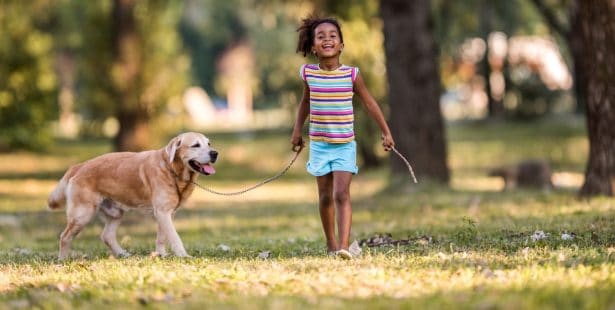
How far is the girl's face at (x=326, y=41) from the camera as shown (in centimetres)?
849

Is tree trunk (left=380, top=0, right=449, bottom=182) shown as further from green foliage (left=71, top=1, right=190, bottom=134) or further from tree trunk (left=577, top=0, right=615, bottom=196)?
green foliage (left=71, top=1, right=190, bottom=134)

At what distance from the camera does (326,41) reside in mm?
8500

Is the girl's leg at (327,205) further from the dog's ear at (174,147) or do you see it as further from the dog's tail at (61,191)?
the dog's tail at (61,191)

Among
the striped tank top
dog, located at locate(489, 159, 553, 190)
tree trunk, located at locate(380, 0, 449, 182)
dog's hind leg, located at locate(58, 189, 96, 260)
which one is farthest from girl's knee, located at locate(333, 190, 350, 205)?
dog, located at locate(489, 159, 553, 190)

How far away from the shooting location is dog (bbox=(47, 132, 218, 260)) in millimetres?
9102

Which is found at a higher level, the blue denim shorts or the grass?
the blue denim shorts

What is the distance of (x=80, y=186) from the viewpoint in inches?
372

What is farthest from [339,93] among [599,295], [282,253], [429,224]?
[429,224]

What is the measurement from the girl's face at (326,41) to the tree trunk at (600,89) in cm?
604

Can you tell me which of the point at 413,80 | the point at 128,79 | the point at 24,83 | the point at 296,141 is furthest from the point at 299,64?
the point at 296,141

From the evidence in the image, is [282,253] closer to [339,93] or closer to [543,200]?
[339,93]

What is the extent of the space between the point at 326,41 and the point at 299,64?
22716 millimetres

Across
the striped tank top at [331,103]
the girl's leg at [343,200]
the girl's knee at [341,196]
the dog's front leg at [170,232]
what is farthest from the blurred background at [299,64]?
the dog's front leg at [170,232]

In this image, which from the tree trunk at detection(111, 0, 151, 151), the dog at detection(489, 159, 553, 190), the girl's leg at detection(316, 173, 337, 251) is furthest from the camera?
the tree trunk at detection(111, 0, 151, 151)
